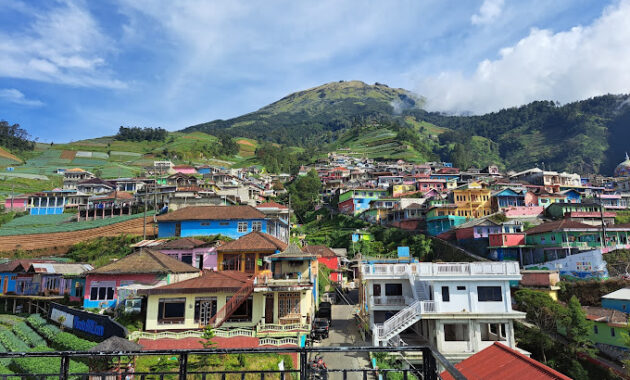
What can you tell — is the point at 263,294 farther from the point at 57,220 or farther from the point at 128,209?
the point at 57,220

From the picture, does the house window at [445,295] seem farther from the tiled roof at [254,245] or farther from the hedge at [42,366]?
the hedge at [42,366]

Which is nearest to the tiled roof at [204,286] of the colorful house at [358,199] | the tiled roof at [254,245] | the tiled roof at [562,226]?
the tiled roof at [254,245]

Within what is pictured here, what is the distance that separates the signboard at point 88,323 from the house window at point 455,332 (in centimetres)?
1914

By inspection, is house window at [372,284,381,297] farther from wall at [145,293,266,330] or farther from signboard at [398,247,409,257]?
signboard at [398,247,409,257]

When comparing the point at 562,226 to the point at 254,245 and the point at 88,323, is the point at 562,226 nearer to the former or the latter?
the point at 254,245

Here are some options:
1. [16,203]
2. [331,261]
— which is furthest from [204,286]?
[16,203]

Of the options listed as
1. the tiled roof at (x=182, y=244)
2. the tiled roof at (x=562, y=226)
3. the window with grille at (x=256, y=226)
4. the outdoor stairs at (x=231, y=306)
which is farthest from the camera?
the tiled roof at (x=562, y=226)

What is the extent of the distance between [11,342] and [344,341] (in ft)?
61.2

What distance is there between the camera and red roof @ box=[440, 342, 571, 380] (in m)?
12.1

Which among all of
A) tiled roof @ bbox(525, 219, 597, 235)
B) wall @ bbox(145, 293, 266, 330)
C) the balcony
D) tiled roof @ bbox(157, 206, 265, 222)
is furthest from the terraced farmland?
tiled roof @ bbox(525, 219, 597, 235)

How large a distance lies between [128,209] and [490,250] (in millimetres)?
47103

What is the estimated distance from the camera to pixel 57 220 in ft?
180

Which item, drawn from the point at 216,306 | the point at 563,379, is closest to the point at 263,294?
the point at 216,306

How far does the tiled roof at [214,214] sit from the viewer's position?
3697cm
